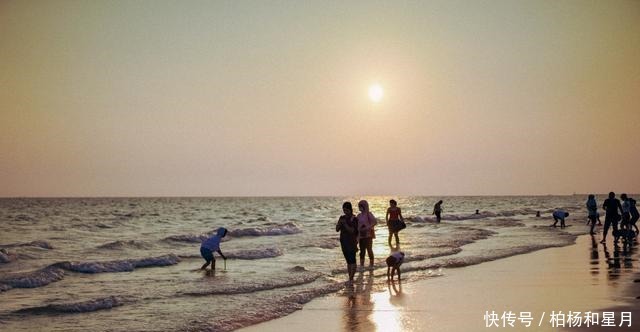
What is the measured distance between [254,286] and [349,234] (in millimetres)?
2660

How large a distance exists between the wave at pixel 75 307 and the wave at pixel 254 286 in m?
1.89

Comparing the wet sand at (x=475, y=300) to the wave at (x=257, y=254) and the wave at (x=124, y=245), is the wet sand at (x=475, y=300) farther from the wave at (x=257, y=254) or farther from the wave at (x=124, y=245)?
the wave at (x=124, y=245)

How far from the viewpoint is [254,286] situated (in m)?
14.4

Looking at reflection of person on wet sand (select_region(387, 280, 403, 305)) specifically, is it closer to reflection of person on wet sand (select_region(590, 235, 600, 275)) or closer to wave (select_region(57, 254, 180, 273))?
reflection of person on wet sand (select_region(590, 235, 600, 275))

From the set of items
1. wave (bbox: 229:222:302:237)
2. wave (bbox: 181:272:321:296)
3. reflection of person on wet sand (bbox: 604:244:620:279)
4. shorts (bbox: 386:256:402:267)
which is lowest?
wave (bbox: 229:222:302:237)

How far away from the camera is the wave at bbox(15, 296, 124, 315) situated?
11.6 meters

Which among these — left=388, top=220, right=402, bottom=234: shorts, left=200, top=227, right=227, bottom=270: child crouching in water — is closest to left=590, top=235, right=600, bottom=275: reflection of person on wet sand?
left=388, top=220, right=402, bottom=234: shorts

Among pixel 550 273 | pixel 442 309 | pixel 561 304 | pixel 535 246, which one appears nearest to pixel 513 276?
pixel 550 273

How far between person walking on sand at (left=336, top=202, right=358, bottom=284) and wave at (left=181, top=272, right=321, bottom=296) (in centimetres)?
134

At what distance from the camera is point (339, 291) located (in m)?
12.8

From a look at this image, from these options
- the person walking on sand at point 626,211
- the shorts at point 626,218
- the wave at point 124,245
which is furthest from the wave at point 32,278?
the person walking on sand at point 626,211

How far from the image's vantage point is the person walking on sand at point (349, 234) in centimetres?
1428

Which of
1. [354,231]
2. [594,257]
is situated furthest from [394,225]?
[354,231]

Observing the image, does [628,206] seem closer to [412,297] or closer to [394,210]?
[394,210]
